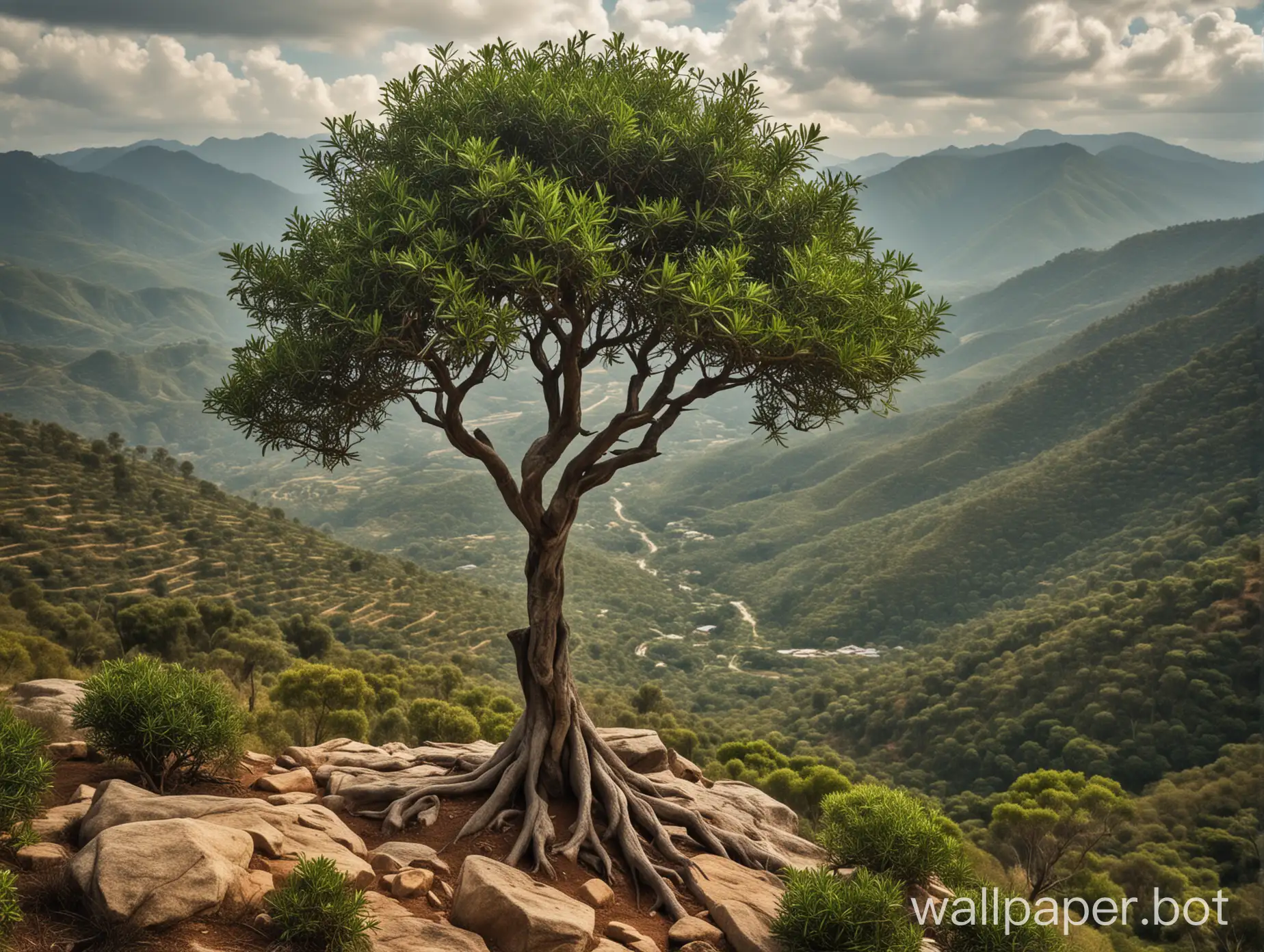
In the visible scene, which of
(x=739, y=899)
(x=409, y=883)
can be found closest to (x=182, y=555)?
(x=409, y=883)

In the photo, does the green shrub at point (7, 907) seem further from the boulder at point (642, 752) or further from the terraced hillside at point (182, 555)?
the terraced hillside at point (182, 555)

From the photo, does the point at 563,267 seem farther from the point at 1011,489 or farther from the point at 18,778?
the point at 1011,489

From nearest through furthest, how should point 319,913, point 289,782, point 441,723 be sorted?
point 319,913
point 289,782
point 441,723

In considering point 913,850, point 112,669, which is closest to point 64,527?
point 112,669

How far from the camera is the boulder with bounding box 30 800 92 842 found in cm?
820

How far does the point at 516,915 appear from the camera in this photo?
313 inches

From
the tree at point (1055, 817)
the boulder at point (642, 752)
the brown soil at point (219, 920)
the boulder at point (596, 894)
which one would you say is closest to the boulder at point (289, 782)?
the brown soil at point (219, 920)

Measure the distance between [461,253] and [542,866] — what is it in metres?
7.26

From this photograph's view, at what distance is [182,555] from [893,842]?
166 ft

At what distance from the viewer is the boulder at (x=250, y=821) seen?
26.6ft

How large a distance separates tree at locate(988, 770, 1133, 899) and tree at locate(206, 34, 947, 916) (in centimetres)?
1731

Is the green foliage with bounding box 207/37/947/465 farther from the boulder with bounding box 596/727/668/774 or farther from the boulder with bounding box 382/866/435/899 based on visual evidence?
the boulder with bounding box 596/727/668/774

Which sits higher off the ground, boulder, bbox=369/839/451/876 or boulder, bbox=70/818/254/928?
boulder, bbox=70/818/254/928

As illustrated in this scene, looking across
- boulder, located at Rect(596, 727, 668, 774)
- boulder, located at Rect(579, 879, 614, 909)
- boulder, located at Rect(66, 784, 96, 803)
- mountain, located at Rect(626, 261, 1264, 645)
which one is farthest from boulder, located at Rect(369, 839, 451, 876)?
mountain, located at Rect(626, 261, 1264, 645)
